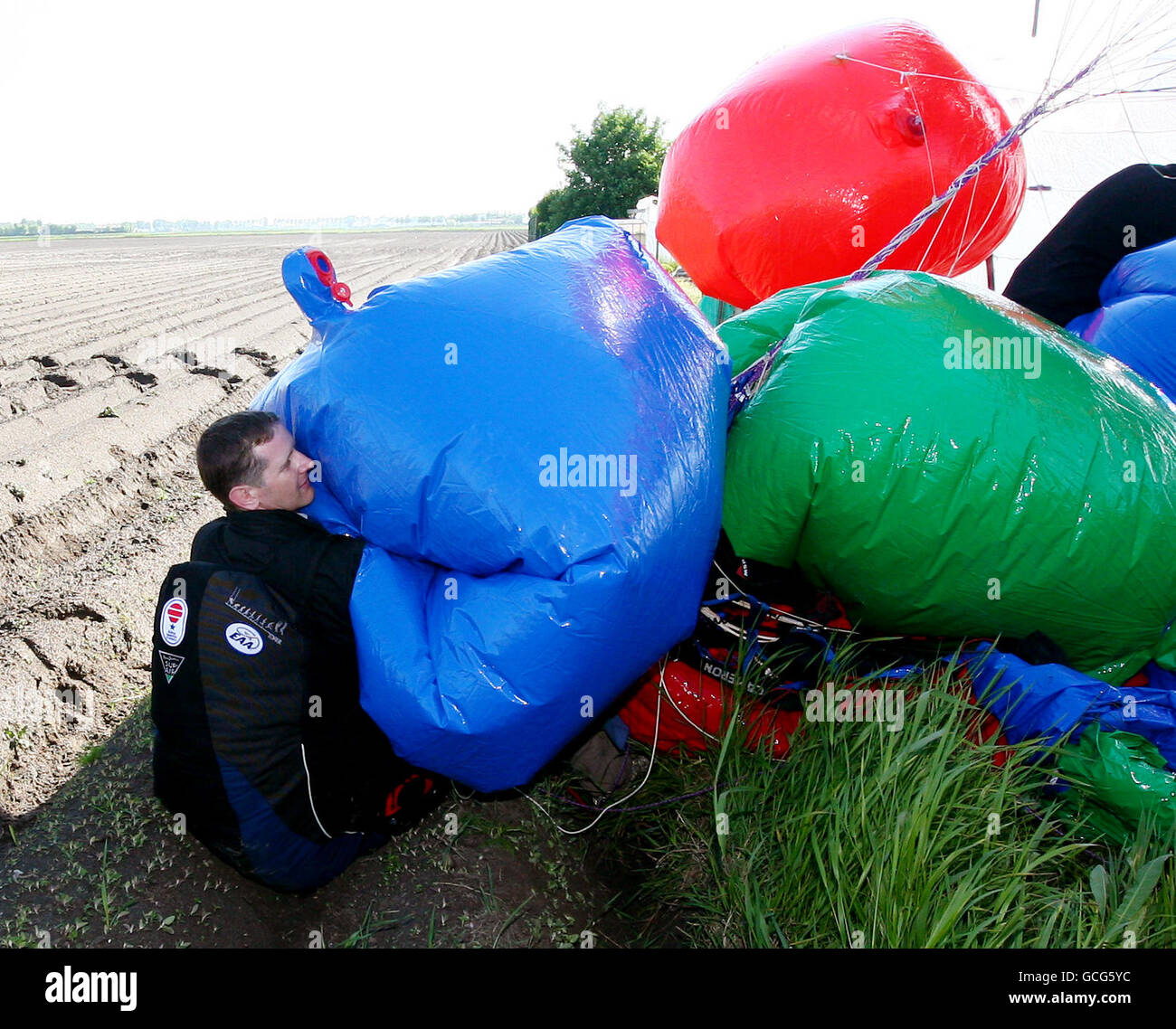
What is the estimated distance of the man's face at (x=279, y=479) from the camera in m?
1.65

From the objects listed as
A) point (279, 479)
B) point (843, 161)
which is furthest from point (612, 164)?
point (279, 479)

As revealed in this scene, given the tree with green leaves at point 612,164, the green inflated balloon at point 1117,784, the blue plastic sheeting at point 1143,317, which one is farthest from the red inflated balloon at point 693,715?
the tree with green leaves at point 612,164

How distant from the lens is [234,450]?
5.31ft

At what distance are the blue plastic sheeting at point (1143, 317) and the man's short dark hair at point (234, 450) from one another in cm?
228

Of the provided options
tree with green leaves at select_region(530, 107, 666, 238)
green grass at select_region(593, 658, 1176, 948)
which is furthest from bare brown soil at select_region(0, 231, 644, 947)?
tree with green leaves at select_region(530, 107, 666, 238)

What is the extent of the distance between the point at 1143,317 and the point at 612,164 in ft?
61.4

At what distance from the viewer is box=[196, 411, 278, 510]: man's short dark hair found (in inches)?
63.7

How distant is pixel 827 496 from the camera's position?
5.87 feet

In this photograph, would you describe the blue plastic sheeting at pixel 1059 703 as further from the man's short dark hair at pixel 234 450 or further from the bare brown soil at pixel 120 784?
the man's short dark hair at pixel 234 450

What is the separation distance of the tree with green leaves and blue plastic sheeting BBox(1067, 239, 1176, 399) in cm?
1716

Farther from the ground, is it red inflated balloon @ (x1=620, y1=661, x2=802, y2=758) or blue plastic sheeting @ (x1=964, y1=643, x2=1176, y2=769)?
blue plastic sheeting @ (x1=964, y1=643, x2=1176, y2=769)

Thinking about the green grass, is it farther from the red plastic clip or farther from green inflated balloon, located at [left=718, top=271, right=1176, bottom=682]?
the red plastic clip
